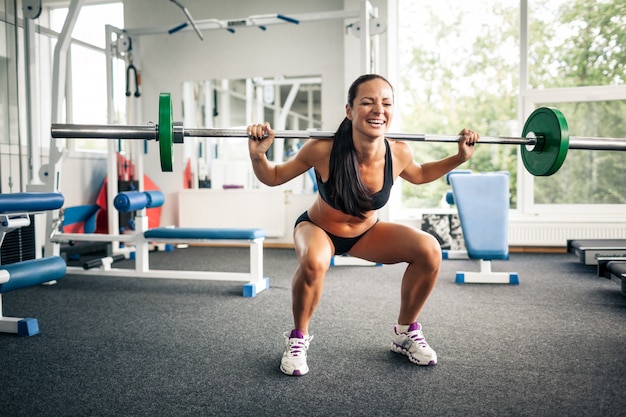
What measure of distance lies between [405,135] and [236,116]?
3.94 meters

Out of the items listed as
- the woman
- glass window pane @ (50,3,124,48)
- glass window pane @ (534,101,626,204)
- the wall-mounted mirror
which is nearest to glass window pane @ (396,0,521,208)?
glass window pane @ (534,101,626,204)

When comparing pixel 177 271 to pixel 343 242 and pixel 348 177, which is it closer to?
pixel 343 242

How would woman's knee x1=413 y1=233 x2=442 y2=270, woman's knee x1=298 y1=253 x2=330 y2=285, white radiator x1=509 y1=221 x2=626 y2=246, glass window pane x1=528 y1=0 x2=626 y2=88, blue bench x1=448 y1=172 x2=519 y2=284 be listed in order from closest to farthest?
woman's knee x1=298 y1=253 x2=330 y2=285, woman's knee x1=413 y1=233 x2=442 y2=270, blue bench x1=448 y1=172 x2=519 y2=284, white radiator x1=509 y1=221 x2=626 y2=246, glass window pane x1=528 y1=0 x2=626 y2=88

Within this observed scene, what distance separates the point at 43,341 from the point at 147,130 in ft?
3.70

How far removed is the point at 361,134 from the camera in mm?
1895

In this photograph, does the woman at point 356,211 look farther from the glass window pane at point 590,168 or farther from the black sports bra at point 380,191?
the glass window pane at point 590,168

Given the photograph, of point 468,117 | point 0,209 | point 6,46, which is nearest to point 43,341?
point 0,209

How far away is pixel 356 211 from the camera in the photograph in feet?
6.29

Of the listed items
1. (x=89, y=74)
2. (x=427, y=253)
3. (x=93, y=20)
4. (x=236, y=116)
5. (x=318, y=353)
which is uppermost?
(x=93, y=20)

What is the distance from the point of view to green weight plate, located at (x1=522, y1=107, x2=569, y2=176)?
6.33ft

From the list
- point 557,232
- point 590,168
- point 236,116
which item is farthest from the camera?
point 236,116

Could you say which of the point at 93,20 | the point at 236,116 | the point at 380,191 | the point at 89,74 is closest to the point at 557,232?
the point at 236,116

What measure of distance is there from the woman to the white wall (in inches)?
129

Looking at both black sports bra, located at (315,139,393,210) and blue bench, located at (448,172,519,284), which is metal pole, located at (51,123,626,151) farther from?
blue bench, located at (448,172,519,284)
